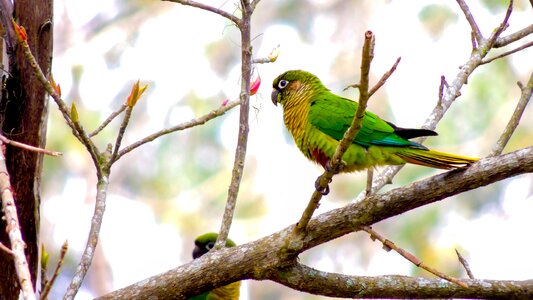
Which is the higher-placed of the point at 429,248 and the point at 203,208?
the point at 203,208

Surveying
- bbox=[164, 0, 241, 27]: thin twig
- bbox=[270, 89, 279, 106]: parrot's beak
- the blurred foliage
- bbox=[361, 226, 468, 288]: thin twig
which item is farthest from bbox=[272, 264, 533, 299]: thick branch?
the blurred foliage

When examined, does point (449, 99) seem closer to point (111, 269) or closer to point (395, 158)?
point (395, 158)

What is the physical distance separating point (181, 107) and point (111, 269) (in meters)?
4.23

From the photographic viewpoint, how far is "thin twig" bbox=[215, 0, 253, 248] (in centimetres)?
350

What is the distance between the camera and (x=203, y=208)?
56.1 ft

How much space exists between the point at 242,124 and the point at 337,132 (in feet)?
3.35

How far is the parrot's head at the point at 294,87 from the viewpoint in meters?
5.18

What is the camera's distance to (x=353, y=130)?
268cm

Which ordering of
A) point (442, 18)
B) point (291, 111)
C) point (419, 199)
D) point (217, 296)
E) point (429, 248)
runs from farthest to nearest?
point (442, 18) → point (429, 248) → point (217, 296) → point (291, 111) → point (419, 199)

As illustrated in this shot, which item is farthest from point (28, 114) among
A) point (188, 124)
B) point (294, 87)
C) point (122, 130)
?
point (294, 87)

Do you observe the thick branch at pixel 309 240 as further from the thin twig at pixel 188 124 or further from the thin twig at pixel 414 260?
the thin twig at pixel 188 124

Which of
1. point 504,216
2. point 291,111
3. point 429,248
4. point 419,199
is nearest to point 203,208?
point 429,248

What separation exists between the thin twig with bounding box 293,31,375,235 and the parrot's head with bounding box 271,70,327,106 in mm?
2171

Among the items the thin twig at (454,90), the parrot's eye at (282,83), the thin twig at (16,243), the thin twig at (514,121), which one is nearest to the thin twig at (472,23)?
the thin twig at (454,90)
